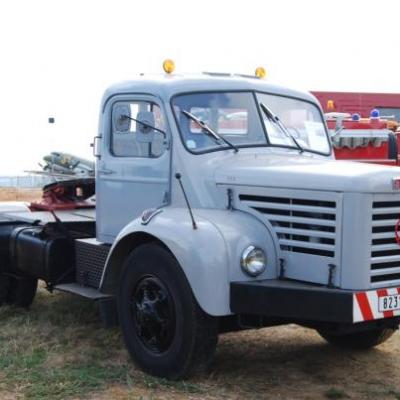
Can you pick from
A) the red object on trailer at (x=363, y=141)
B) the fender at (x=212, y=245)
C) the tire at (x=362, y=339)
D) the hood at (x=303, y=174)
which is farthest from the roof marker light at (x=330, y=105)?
the fender at (x=212, y=245)

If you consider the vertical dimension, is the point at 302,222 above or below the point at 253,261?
above

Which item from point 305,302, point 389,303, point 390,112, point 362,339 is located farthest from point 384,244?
point 390,112

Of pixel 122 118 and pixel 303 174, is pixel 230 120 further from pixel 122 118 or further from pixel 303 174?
pixel 303 174

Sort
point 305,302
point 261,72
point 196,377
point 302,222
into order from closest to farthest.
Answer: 1. point 305,302
2. point 302,222
3. point 196,377
4. point 261,72

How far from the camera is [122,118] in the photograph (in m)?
6.25

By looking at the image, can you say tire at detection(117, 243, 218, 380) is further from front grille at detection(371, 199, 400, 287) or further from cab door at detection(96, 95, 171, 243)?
front grille at detection(371, 199, 400, 287)

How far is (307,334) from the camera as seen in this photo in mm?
7047

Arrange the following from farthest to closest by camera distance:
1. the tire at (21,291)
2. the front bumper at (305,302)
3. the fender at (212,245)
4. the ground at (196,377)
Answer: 1. the tire at (21,291)
2. the ground at (196,377)
3. the fender at (212,245)
4. the front bumper at (305,302)

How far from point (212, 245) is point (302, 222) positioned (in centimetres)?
61

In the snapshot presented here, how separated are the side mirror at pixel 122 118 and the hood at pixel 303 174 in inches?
40.3

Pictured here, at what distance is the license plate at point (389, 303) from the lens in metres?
4.78

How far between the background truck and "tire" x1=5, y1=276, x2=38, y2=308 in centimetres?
96

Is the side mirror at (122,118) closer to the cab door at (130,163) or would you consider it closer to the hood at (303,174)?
the cab door at (130,163)

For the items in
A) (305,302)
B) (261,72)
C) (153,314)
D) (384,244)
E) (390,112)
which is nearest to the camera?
(305,302)
